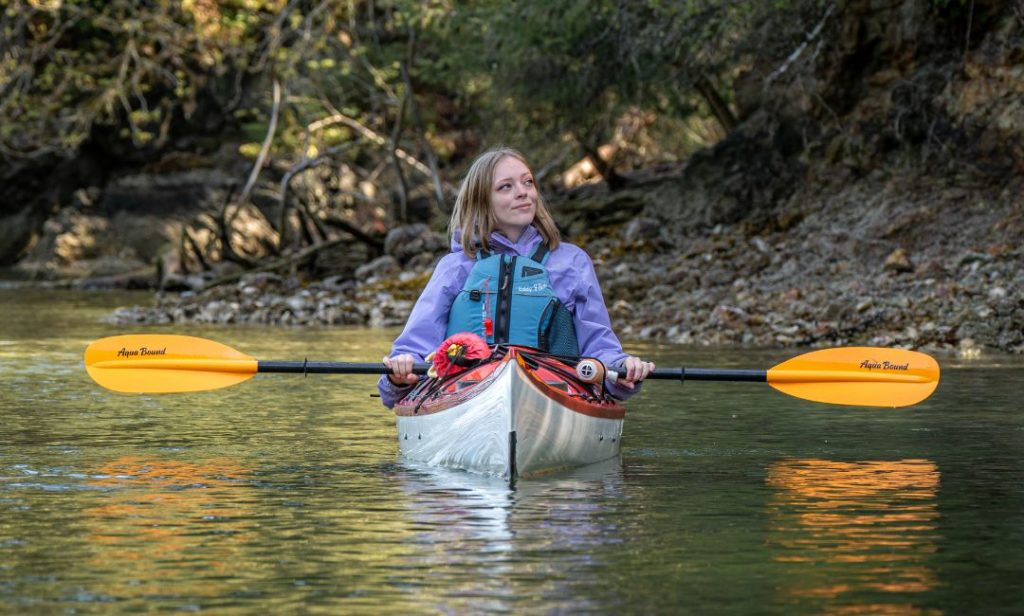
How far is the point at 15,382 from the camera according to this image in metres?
9.98

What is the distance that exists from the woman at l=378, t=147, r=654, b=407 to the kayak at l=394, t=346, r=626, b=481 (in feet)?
0.44

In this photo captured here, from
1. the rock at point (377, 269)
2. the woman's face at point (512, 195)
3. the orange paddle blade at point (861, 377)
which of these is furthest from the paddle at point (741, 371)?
the rock at point (377, 269)

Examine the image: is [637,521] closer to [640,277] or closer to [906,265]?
[906,265]

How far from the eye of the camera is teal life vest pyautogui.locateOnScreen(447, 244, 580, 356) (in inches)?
253

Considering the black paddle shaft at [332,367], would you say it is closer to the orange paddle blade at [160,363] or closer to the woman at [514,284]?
the woman at [514,284]

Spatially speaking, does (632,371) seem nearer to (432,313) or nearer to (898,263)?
(432,313)

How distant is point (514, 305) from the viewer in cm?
643

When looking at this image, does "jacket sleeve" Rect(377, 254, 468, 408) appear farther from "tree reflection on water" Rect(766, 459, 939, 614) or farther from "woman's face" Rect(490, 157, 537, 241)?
"tree reflection on water" Rect(766, 459, 939, 614)

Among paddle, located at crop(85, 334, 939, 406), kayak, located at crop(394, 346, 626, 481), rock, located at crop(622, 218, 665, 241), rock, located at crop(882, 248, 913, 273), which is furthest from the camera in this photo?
rock, located at crop(622, 218, 665, 241)

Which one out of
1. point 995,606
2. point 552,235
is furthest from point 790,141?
point 995,606

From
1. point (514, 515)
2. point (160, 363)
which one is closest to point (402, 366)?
point (514, 515)

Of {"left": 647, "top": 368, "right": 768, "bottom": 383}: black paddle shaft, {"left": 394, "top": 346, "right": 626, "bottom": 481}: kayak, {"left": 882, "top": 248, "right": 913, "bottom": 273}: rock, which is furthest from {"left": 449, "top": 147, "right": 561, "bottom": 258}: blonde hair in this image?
{"left": 882, "top": 248, "right": 913, "bottom": 273}: rock

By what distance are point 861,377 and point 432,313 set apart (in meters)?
1.98

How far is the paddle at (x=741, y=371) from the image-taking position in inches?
286
